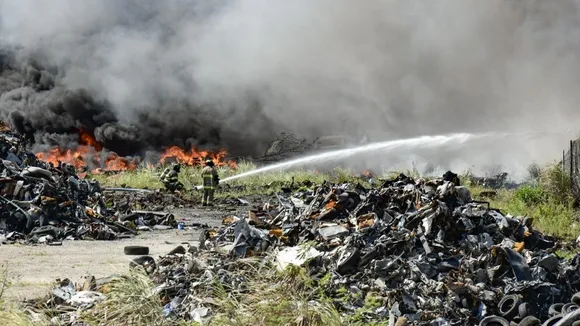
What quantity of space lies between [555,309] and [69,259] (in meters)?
6.83

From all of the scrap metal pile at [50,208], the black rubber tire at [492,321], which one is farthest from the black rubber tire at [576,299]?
the scrap metal pile at [50,208]

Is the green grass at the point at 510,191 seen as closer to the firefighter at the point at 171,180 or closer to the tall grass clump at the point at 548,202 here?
the tall grass clump at the point at 548,202

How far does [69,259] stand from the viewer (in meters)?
9.21

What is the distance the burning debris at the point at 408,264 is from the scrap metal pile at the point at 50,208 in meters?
4.00

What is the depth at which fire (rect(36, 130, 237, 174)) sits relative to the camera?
102 feet

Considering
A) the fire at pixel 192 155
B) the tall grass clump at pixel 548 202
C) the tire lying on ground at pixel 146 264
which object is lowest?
the tall grass clump at pixel 548 202

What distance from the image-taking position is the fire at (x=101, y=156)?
31125mm

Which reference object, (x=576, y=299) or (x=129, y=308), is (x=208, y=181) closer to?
(x=129, y=308)

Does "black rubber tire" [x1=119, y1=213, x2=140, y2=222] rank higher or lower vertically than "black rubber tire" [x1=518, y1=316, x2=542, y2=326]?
lower

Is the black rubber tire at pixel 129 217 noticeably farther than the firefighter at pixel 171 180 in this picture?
No

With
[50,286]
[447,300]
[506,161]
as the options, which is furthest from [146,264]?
[506,161]

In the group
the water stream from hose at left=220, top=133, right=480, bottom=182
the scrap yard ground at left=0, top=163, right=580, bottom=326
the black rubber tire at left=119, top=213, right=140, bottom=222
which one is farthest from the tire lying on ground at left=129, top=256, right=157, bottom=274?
the water stream from hose at left=220, top=133, right=480, bottom=182

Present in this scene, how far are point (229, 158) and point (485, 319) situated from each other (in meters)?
28.0

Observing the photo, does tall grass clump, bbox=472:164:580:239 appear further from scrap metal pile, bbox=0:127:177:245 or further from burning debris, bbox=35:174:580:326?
scrap metal pile, bbox=0:127:177:245
